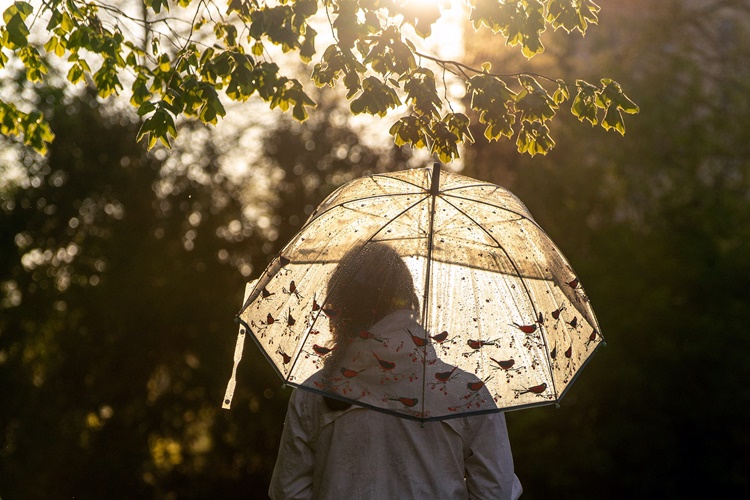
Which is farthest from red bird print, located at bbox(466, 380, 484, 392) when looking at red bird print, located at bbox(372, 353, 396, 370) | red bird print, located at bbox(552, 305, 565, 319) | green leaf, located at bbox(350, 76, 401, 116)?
green leaf, located at bbox(350, 76, 401, 116)

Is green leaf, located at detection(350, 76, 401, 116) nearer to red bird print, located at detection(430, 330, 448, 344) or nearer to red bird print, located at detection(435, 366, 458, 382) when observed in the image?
red bird print, located at detection(430, 330, 448, 344)

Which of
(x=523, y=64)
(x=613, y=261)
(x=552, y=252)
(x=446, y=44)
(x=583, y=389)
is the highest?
(x=523, y=64)

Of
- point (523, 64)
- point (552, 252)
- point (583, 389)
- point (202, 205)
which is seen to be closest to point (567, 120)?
point (523, 64)

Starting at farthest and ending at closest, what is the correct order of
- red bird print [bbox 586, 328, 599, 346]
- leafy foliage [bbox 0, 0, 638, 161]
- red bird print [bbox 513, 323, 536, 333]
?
leafy foliage [bbox 0, 0, 638, 161] → red bird print [bbox 586, 328, 599, 346] → red bird print [bbox 513, 323, 536, 333]

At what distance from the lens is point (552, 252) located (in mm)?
3697

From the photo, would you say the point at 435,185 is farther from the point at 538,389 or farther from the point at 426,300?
the point at 538,389

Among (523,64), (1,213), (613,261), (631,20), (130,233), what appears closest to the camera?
(1,213)

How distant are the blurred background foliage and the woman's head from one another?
29.7 ft

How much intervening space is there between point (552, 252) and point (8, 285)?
9681mm

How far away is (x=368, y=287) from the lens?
3.40 meters

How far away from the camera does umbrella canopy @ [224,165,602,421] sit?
333 cm

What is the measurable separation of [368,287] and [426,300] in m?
0.22

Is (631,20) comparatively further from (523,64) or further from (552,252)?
(552,252)

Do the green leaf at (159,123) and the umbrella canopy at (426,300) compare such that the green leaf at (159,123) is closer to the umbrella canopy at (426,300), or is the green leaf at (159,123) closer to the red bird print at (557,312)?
the umbrella canopy at (426,300)
